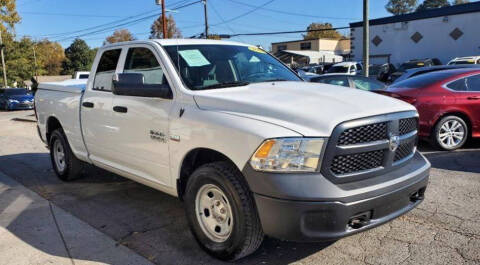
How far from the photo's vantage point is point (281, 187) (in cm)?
291

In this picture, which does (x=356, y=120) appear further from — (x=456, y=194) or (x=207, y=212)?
(x=456, y=194)

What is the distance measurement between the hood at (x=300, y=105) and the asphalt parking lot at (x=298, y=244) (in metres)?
1.19

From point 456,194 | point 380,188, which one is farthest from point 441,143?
point 380,188

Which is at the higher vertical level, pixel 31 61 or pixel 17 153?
pixel 31 61

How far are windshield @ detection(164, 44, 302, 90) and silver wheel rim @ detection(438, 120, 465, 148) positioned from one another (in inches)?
148

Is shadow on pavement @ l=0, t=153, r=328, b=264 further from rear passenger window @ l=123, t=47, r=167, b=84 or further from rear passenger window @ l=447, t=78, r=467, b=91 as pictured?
rear passenger window @ l=447, t=78, r=467, b=91

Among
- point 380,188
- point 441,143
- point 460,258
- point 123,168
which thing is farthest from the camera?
point 441,143

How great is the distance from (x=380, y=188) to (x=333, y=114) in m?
0.63

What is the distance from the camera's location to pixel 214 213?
3.50 meters

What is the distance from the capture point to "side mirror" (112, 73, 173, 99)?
386cm

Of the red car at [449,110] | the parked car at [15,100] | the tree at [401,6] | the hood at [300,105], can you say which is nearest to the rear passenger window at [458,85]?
the red car at [449,110]

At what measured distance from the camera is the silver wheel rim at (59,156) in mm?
6281

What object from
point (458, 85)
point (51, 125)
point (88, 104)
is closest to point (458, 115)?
point (458, 85)

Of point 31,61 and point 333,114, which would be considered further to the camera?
point 31,61
